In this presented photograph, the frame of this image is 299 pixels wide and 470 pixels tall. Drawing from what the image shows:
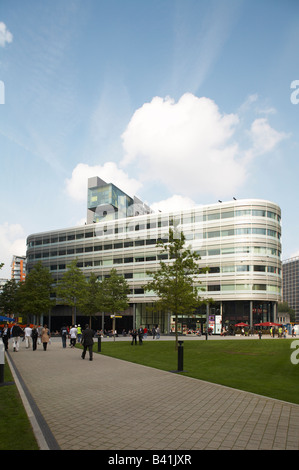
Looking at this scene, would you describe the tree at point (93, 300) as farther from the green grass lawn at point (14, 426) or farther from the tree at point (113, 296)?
the green grass lawn at point (14, 426)

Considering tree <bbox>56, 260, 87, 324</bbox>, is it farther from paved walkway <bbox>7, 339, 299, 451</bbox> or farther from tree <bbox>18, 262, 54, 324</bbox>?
paved walkway <bbox>7, 339, 299, 451</bbox>

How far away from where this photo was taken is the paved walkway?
5746 mm

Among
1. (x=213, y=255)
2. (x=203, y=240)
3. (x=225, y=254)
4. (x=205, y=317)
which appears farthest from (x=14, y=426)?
(x=205, y=317)

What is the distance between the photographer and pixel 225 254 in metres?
67.9

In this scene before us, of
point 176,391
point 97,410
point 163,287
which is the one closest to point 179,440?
point 97,410

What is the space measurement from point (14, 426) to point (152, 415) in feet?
8.73

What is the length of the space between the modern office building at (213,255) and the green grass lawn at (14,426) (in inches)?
2196

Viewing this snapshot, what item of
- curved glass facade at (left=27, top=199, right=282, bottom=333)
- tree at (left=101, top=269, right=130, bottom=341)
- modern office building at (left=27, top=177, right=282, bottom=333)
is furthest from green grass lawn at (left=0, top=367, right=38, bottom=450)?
modern office building at (left=27, top=177, right=282, bottom=333)

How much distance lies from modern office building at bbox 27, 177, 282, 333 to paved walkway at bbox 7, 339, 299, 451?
174ft

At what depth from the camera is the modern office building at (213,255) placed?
219 ft

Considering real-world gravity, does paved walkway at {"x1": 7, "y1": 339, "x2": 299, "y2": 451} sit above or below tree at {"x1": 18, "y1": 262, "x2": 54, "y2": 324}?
below

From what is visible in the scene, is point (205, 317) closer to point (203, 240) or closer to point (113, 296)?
point (203, 240)

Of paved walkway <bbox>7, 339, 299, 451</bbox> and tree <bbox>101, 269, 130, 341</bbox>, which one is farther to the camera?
tree <bbox>101, 269, 130, 341</bbox>
